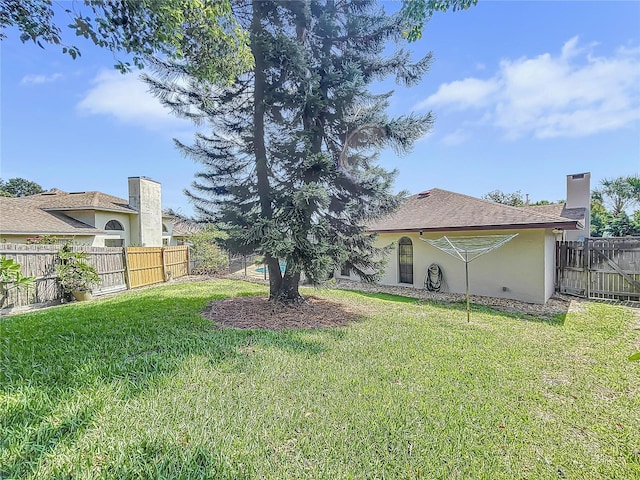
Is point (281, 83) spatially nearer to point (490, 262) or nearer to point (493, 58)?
point (493, 58)

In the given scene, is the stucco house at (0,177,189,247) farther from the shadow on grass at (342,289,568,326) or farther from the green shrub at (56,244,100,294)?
the shadow on grass at (342,289,568,326)

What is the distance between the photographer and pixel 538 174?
22.5 meters

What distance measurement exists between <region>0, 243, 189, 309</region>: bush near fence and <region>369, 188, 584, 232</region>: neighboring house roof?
36.4 feet

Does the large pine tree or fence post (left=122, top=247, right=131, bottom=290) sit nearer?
the large pine tree

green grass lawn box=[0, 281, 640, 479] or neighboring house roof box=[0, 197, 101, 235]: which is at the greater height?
neighboring house roof box=[0, 197, 101, 235]

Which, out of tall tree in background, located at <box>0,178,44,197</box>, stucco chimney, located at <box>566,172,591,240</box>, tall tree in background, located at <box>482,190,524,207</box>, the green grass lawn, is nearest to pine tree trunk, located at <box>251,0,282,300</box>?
the green grass lawn

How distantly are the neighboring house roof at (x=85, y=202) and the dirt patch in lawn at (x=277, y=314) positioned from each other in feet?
45.7

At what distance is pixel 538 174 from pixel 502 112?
512 inches

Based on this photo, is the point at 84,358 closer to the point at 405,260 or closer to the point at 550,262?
the point at 405,260

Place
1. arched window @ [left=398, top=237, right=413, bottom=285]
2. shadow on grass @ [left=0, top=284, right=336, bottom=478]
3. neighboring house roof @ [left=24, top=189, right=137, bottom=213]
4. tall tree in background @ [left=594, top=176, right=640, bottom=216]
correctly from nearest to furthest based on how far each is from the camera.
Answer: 1. shadow on grass @ [left=0, top=284, right=336, bottom=478]
2. arched window @ [left=398, top=237, right=413, bottom=285]
3. neighboring house roof @ [left=24, top=189, right=137, bottom=213]
4. tall tree in background @ [left=594, top=176, right=640, bottom=216]

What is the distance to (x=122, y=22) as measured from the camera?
445 centimetres

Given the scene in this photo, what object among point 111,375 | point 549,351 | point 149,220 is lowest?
point 549,351

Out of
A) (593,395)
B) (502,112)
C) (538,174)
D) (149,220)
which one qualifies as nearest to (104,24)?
(593,395)

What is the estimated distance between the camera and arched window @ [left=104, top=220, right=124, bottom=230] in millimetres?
18956
